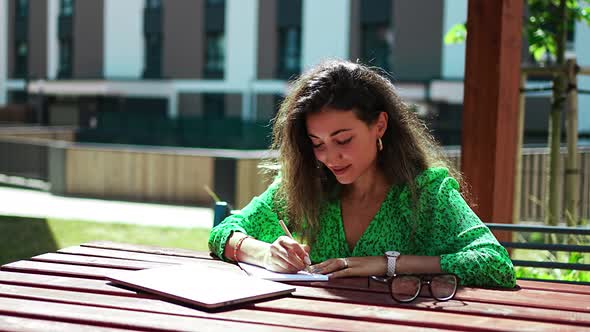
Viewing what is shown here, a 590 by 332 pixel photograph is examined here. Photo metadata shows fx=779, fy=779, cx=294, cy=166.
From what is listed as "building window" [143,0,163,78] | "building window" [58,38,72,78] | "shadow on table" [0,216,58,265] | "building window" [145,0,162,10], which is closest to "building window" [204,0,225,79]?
"building window" [143,0,163,78]

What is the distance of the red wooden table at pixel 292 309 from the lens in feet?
6.23

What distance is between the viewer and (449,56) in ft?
78.3

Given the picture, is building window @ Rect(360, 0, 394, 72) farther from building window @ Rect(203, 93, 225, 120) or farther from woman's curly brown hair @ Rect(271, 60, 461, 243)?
woman's curly brown hair @ Rect(271, 60, 461, 243)

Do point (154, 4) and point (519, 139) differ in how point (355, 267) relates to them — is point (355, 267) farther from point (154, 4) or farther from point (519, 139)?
point (154, 4)

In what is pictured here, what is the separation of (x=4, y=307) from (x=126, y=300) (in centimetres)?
31

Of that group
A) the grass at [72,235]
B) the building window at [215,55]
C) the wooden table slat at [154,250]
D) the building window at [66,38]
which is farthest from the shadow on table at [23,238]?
the building window at [66,38]

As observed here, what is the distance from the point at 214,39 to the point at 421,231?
27819 mm

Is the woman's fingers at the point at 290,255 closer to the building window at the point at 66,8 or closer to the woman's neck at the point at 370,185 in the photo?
the woman's neck at the point at 370,185

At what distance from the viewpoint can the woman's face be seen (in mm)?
2688

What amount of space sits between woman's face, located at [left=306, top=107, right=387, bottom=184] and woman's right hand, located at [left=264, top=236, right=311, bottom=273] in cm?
33

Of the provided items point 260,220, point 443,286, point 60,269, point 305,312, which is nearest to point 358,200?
point 260,220

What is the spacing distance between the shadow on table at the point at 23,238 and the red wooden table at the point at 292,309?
15.9ft

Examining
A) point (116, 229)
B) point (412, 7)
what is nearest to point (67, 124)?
point (412, 7)

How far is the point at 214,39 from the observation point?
29906mm
